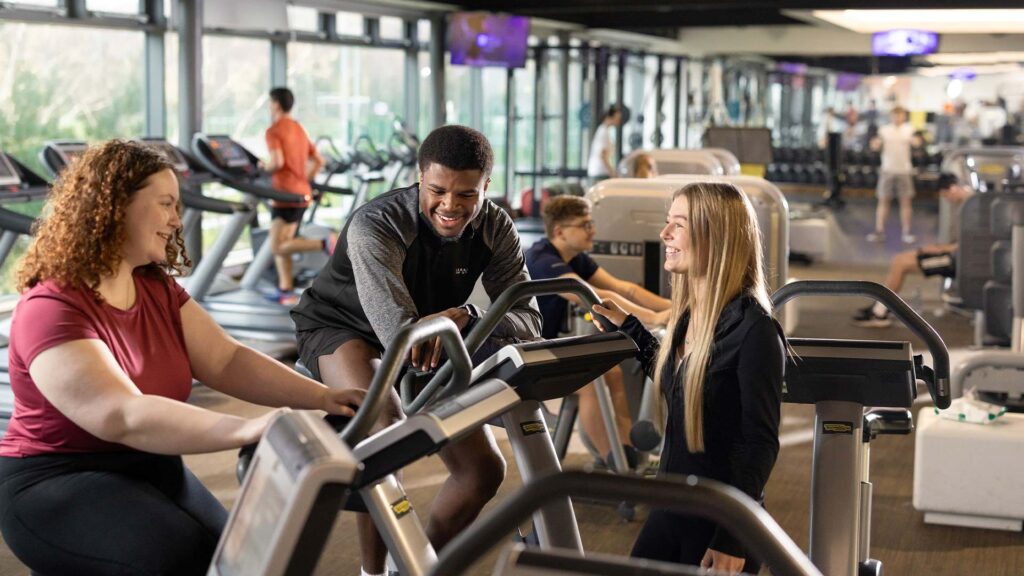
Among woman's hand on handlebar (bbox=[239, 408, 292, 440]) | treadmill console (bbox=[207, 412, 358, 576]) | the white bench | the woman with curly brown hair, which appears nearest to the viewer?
treadmill console (bbox=[207, 412, 358, 576])

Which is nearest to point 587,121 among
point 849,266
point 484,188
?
point 849,266

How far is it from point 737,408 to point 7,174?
5.00m

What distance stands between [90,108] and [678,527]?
7.52m

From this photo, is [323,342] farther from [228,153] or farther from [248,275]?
[248,275]

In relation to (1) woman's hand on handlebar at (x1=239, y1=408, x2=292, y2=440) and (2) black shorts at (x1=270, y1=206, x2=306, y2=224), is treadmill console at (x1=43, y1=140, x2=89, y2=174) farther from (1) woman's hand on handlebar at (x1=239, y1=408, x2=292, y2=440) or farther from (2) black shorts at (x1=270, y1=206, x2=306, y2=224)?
(1) woman's hand on handlebar at (x1=239, y1=408, x2=292, y2=440)

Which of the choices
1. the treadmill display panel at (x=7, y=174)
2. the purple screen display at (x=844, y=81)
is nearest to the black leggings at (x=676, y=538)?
the treadmill display panel at (x=7, y=174)

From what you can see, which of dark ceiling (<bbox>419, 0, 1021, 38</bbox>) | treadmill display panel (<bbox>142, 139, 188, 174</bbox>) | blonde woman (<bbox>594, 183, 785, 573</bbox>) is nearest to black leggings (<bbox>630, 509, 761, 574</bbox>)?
blonde woman (<bbox>594, 183, 785, 573</bbox>)

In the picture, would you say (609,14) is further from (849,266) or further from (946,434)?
(946,434)

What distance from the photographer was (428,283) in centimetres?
306

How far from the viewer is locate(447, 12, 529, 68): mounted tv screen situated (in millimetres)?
12211

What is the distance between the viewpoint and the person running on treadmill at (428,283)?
9.25ft

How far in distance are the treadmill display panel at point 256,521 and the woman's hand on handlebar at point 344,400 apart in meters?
0.60

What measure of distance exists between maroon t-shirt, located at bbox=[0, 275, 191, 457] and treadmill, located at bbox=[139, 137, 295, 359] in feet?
15.3

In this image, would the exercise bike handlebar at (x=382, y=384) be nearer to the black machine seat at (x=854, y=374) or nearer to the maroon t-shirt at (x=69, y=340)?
the maroon t-shirt at (x=69, y=340)
